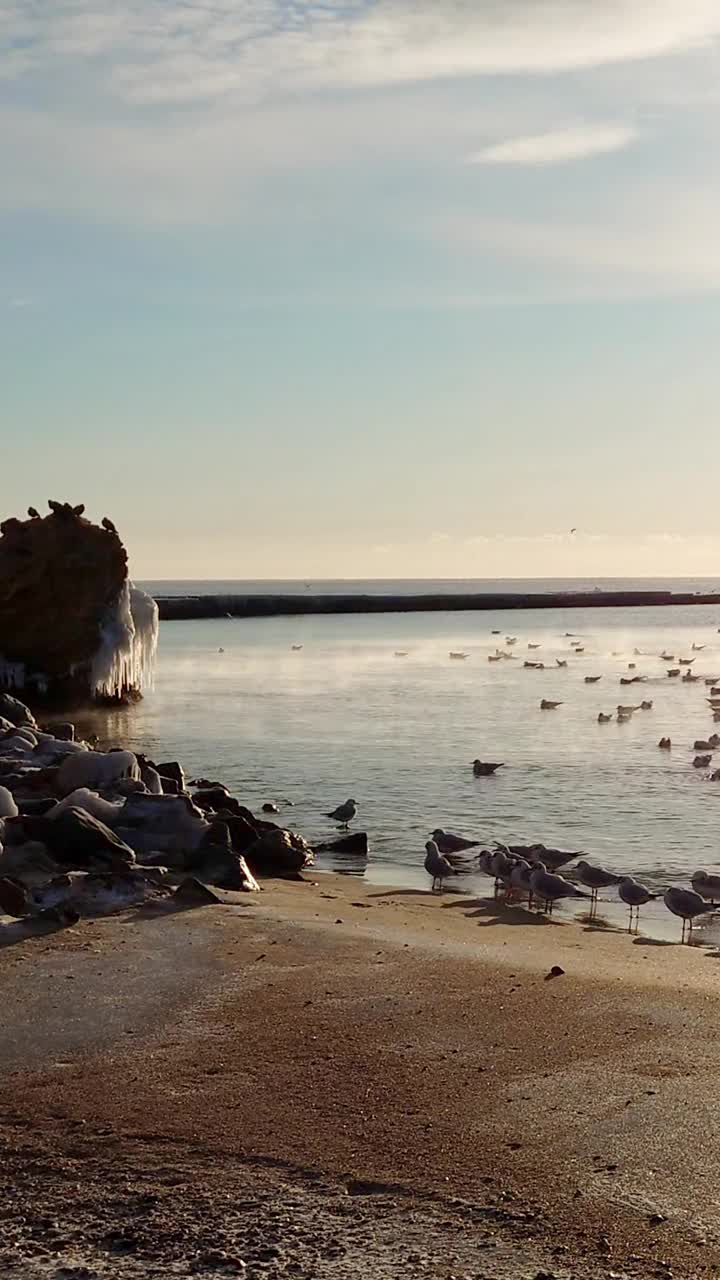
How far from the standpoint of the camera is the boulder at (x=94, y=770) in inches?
766

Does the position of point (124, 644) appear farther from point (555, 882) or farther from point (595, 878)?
point (555, 882)

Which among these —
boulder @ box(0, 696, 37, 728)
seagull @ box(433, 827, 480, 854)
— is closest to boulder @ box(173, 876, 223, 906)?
seagull @ box(433, 827, 480, 854)

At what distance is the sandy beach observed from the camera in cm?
568

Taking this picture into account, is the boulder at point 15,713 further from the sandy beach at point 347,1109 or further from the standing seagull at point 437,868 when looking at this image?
the sandy beach at point 347,1109

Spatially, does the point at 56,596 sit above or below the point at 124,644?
above

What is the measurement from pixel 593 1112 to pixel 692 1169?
81 centimetres

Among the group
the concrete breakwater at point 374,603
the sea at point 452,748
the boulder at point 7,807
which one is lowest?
the sea at point 452,748

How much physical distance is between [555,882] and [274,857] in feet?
10.9

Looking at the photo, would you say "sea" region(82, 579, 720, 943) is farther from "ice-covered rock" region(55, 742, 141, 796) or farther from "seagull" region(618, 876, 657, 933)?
"ice-covered rock" region(55, 742, 141, 796)

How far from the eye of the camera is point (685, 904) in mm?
14320

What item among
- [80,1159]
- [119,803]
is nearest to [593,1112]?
[80,1159]

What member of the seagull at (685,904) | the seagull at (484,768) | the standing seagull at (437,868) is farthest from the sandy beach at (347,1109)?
the seagull at (484,768)

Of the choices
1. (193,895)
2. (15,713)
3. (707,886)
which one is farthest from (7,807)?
(15,713)

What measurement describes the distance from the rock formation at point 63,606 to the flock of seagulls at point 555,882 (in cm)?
2555
